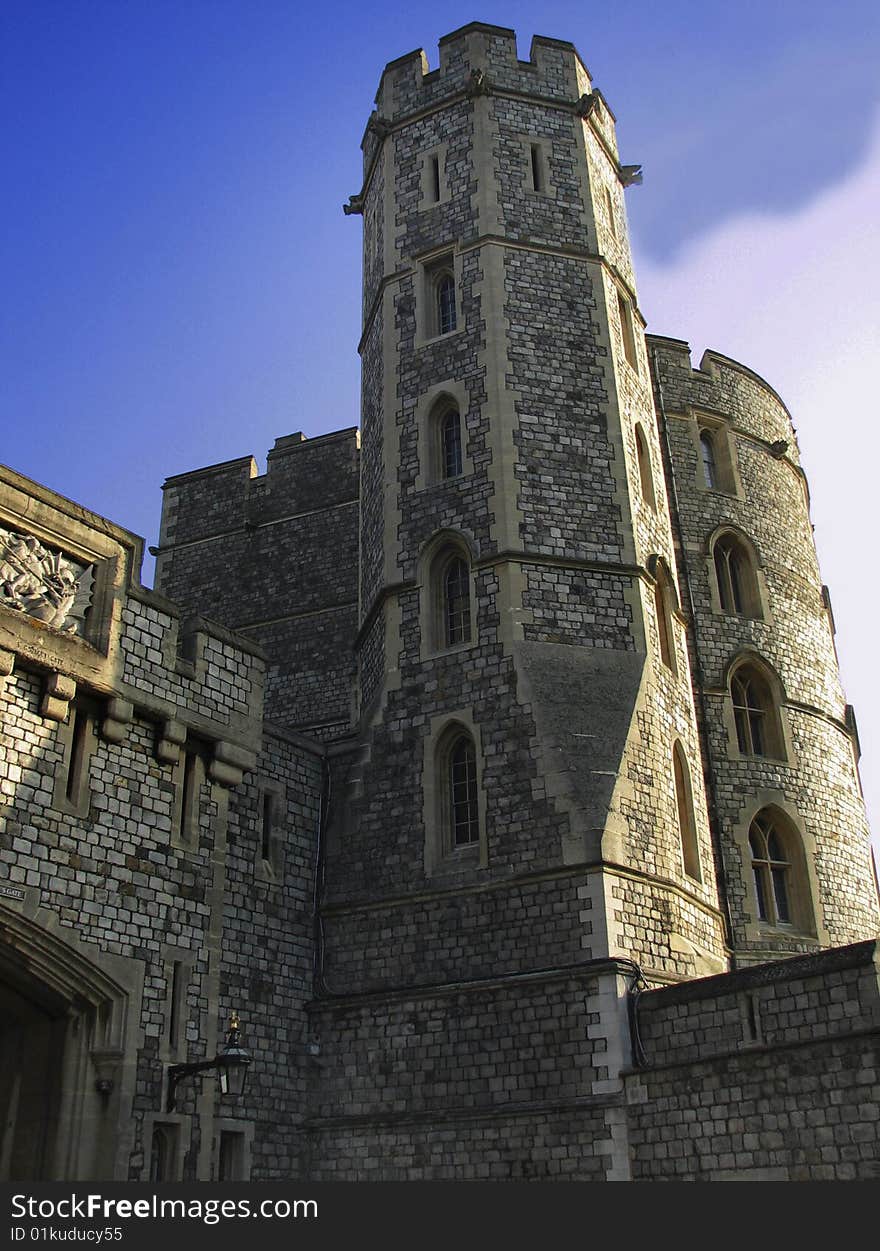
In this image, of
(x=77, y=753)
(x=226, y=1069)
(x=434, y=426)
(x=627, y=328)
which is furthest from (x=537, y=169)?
(x=226, y=1069)

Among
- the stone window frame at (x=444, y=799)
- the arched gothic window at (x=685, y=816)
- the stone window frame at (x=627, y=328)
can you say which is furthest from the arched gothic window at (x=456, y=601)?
the stone window frame at (x=627, y=328)

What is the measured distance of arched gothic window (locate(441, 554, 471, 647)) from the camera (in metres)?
16.7

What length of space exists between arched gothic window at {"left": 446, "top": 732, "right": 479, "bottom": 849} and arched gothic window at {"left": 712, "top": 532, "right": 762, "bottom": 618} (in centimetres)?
648

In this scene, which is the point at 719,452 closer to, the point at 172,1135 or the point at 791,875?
the point at 791,875

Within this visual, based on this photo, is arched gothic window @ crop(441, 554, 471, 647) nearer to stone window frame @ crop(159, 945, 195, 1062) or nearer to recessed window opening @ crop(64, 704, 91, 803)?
recessed window opening @ crop(64, 704, 91, 803)

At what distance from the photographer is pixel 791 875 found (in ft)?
61.2

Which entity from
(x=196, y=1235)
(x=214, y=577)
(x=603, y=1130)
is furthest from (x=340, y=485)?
(x=196, y=1235)

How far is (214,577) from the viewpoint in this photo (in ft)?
82.3

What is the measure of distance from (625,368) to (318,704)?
7992 millimetres

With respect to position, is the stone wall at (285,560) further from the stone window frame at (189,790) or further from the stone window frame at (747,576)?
the stone window frame at (189,790)

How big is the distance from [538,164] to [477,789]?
10360mm

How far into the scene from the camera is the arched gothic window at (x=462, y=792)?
15.4 m

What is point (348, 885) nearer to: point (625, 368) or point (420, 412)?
point (420, 412)

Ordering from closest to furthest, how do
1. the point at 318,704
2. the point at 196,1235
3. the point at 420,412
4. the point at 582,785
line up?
1. the point at 196,1235
2. the point at 582,785
3. the point at 420,412
4. the point at 318,704
